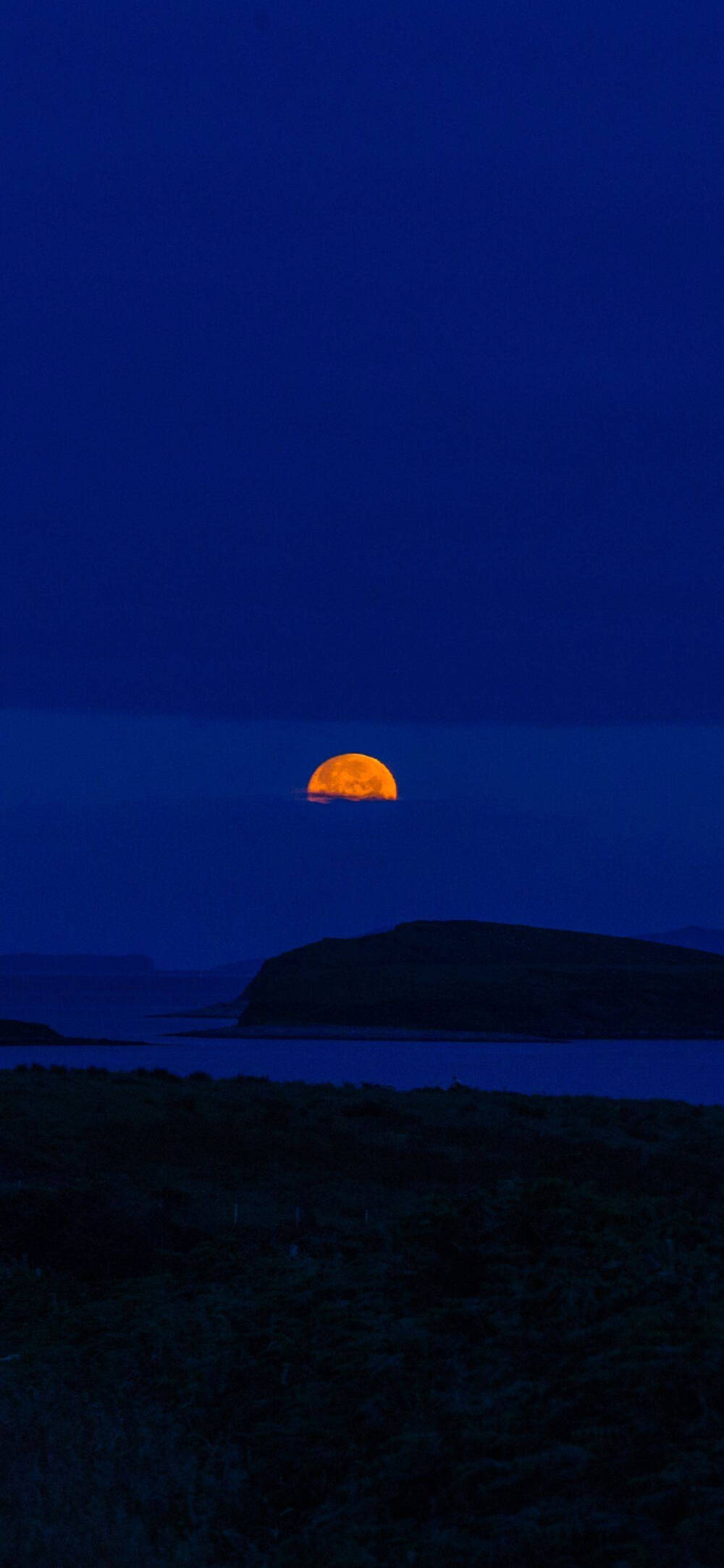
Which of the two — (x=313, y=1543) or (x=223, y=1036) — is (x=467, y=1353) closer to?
(x=313, y=1543)

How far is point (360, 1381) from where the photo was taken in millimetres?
14766

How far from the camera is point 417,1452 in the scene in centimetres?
1244

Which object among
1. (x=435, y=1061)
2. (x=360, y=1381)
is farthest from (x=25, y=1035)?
(x=360, y=1381)

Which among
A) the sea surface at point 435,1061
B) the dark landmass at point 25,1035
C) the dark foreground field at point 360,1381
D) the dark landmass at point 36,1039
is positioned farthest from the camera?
the dark landmass at point 25,1035

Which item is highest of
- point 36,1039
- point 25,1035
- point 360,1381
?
point 25,1035

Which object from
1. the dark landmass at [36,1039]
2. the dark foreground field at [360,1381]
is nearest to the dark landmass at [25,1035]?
the dark landmass at [36,1039]

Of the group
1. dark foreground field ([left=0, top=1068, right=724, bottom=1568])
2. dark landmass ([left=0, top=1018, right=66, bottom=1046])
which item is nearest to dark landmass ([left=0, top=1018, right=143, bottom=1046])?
dark landmass ([left=0, top=1018, right=66, bottom=1046])

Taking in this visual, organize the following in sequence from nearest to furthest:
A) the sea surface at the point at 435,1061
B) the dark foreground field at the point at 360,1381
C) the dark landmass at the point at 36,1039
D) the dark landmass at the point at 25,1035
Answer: the dark foreground field at the point at 360,1381 < the sea surface at the point at 435,1061 < the dark landmass at the point at 36,1039 < the dark landmass at the point at 25,1035

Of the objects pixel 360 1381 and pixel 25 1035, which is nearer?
pixel 360 1381

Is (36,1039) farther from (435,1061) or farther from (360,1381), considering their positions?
(360,1381)

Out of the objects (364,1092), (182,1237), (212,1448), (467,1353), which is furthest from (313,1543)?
(364,1092)

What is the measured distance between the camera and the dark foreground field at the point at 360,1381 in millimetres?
10750

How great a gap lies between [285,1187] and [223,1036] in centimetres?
16344

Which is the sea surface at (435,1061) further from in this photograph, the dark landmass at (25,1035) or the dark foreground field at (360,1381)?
the dark foreground field at (360,1381)
